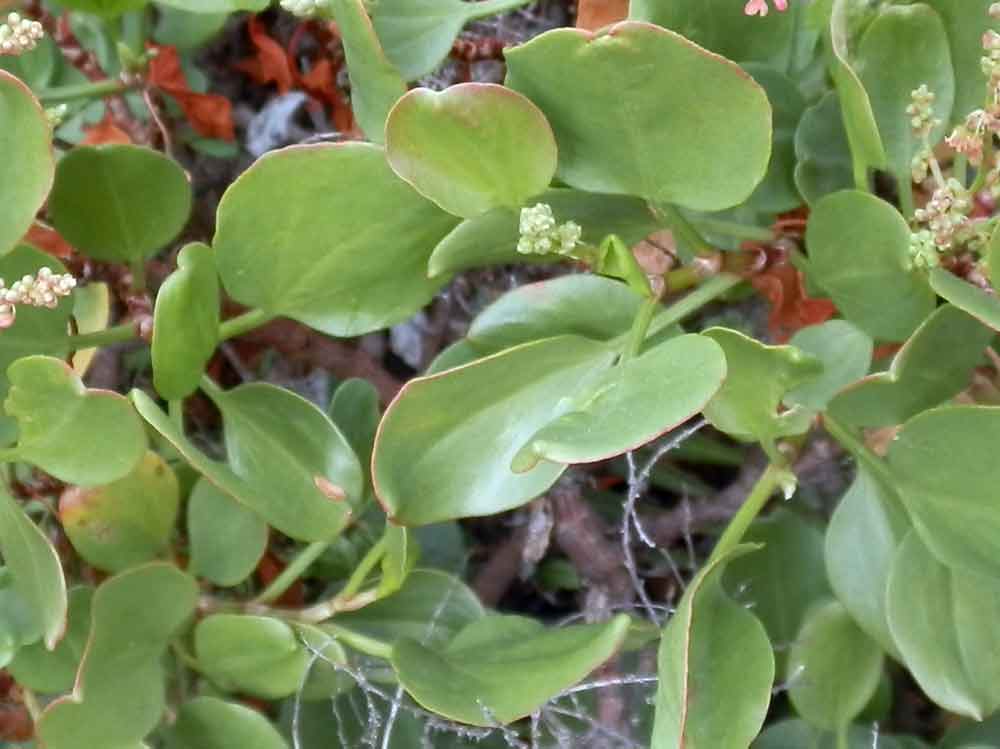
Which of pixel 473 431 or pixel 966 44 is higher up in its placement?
pixel 966 44

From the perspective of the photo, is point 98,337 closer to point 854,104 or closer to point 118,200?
point 118,200

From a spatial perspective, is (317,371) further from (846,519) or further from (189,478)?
(846,519)

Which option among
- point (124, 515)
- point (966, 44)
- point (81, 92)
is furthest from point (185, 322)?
point (966, 44)

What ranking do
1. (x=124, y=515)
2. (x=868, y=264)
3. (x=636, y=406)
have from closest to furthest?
(x=636, y=406), (x=868, y=264), (x=124, y=515)

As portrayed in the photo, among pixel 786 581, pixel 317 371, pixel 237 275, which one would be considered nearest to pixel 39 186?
pixel 237 275

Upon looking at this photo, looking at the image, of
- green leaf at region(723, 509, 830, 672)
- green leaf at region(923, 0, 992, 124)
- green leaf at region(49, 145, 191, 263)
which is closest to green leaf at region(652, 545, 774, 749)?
green leaf at region(723, 509, 830, 672)

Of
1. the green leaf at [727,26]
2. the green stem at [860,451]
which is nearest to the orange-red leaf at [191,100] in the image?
the green leaf at [727,26]
